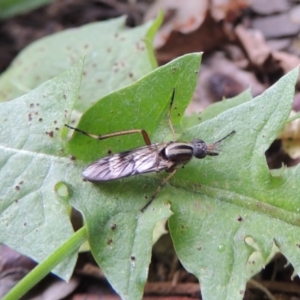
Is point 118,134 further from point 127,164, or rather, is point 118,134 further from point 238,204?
point 238,204

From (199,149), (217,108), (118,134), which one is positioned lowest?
(217,108)

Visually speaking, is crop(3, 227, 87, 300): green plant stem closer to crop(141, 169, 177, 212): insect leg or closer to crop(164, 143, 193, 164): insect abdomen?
crop(141, 169, 177, 212): insect leg

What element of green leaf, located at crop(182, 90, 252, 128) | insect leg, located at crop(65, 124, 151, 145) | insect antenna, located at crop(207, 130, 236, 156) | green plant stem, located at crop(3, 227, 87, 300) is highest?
insect leg, located at crop(65, 124, 151, 145)

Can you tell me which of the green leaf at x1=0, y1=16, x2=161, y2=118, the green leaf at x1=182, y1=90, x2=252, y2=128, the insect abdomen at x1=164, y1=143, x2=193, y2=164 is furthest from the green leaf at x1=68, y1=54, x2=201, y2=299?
the green leaf at x1=0, y1=16, x2=161, y2=118

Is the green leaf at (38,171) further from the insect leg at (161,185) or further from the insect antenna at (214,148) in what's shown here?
the insect antenna at (214,148)

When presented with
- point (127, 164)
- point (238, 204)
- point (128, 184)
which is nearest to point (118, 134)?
point (127, 164)

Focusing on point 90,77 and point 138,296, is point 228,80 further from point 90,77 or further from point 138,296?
point 138,296

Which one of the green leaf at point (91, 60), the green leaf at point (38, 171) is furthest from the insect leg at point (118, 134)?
the green leaf at point (91, 60)

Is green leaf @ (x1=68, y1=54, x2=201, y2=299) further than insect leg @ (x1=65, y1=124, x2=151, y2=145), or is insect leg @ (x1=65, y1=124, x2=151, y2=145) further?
insect leg @ (x1=65, y1=124, x2=151, y2=145)
